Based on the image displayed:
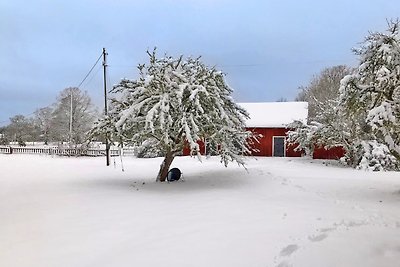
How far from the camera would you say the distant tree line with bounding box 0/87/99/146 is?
140ft

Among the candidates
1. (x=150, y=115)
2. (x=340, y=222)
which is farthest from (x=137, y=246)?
(x=150, y=115)

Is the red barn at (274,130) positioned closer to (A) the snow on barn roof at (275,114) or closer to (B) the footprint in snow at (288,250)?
(A) the snow on barn roof at (275,114)

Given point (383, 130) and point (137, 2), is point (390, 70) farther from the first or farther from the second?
point (137, 2)

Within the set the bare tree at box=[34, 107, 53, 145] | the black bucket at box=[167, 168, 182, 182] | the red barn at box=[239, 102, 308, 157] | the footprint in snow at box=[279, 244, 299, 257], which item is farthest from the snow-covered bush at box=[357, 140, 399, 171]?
the bare tree at box=[34, 107, 53, 145]

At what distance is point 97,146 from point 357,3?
100ft

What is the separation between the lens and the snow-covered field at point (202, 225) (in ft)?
16.4

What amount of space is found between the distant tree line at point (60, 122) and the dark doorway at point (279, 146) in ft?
69.0

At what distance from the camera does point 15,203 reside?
9312 mm

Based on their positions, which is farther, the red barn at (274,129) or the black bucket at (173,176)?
the red barn at (274,129)

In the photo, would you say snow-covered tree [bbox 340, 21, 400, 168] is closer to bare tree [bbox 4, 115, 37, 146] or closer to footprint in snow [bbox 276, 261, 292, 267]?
footprint in snow [bbox 276, 261, 292, 267]

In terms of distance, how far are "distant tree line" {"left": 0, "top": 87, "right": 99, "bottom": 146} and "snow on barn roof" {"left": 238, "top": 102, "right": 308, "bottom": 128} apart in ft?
62.3

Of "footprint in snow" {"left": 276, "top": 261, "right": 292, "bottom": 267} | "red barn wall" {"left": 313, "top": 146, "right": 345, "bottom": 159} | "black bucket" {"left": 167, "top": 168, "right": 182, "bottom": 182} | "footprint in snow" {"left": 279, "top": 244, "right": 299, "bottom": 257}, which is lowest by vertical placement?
"footprint in snow" {"left": 276, "top": 261, "right": 292, "bottom": 267}

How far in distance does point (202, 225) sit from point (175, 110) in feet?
19.1

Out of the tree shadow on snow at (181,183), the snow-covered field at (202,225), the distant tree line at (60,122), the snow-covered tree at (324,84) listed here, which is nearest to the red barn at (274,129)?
the snow-covered tree at (324,84)
